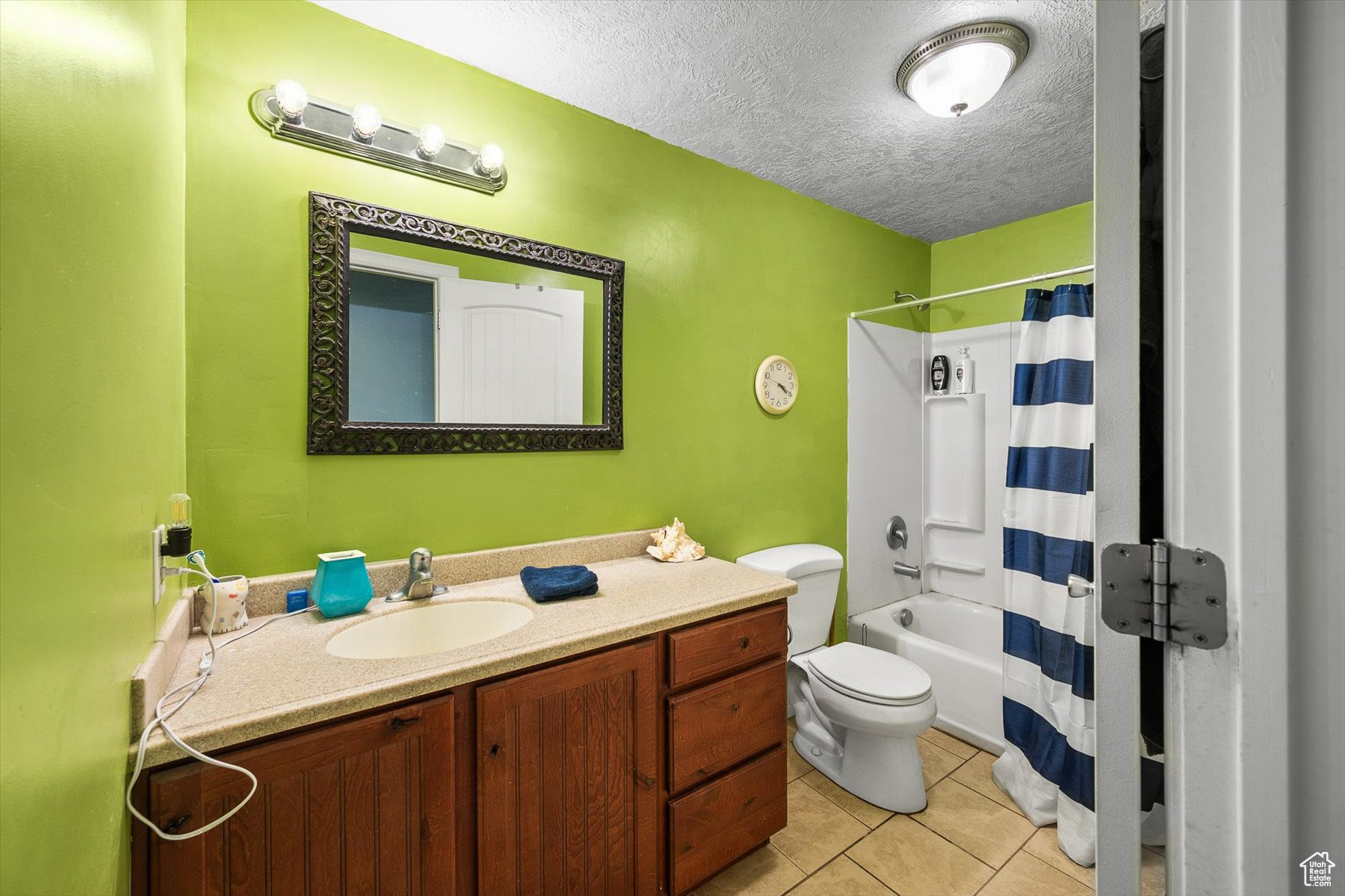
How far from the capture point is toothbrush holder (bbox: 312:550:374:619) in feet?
4.40

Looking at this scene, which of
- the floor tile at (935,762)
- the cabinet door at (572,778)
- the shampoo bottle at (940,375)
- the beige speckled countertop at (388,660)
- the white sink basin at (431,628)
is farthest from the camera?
the shampoo bottle at (940,375)

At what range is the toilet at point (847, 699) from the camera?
187cm

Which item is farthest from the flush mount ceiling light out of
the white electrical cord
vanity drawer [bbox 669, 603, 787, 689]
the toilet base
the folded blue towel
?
the white electrical cord

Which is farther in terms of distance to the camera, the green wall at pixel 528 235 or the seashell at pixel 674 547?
the seashell at pixel 674 547

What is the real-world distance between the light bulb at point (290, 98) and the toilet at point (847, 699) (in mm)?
2045

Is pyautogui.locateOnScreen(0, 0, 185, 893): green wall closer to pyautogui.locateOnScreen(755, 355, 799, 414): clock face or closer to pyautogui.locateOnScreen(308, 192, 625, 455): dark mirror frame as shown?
pyautogui.locateOnScreen(308, 192, 625, 455): dark mirror frame

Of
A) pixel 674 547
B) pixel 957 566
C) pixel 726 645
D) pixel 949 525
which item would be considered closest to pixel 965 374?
pixel 949 525

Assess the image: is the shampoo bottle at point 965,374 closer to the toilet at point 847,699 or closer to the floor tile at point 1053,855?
the toilet at point 847,699

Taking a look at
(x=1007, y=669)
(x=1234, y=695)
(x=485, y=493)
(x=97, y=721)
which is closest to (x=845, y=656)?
(x=1007, y=669)

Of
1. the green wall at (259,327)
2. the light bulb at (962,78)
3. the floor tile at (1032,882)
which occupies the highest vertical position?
the light bulb at (962,78)

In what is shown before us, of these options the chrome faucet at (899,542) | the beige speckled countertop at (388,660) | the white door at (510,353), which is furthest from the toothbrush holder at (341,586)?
the chrome faucet at (899,542)

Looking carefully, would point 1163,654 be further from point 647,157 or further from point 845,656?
point 647,157

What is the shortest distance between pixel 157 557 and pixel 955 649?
2.76m

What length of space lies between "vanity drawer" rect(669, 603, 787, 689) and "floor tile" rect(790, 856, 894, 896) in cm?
67
